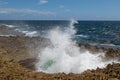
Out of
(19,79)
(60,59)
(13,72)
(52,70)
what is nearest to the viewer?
(19,79)

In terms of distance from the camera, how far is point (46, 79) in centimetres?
1234

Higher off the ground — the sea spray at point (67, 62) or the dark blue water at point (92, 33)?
the sea spray at point (67, 62)

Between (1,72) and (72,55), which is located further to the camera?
(72,55)

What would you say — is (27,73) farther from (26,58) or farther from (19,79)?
(26,58)

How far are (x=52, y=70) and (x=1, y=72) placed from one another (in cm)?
486

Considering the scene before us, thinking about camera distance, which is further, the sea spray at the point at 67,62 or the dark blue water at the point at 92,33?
the dark blue water at the point at 92,33

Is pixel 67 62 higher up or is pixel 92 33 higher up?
pixel 67 62

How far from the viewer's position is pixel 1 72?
13094 mm

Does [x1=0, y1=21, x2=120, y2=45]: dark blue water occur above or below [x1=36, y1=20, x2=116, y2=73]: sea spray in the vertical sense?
below

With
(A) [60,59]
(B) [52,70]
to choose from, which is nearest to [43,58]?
(A) [60,59]

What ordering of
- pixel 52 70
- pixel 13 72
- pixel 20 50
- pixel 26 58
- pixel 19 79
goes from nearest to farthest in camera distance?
pixel 19 79 → pixel 13 72 → pixel 52 70 → pixel 26 58 → pixel 20 50

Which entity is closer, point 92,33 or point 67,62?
point 67,62

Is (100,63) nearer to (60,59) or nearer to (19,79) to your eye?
(60,59)

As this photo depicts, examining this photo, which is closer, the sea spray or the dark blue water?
the sea spray
